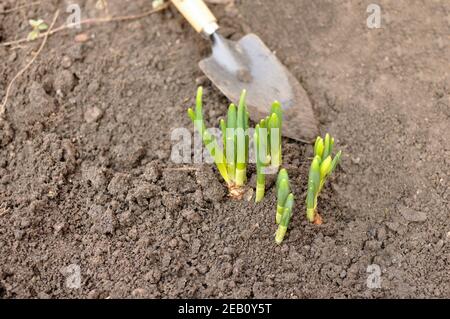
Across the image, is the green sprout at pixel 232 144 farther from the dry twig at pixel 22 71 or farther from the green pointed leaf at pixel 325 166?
the dry twig at pixel 22 71

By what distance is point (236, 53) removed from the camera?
8.17 ft

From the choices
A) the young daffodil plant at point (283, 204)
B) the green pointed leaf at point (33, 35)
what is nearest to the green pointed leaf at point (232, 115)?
the young daffodil plant at point (283, 204)


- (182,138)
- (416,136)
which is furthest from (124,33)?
(416,136)

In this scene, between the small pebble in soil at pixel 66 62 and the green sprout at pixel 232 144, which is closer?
the green sprout at pixel 232 144

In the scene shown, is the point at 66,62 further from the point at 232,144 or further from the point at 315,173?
the point at 315,173

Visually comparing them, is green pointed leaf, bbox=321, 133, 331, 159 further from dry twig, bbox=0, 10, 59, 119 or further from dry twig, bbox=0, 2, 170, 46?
dry twig, bbox=0, 10, 59, 119

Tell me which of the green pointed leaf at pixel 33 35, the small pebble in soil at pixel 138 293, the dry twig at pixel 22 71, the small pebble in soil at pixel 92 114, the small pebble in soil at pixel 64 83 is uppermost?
the green pointed leaf at pixel 33 35

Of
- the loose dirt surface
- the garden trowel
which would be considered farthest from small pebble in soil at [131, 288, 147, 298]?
the garden trowel

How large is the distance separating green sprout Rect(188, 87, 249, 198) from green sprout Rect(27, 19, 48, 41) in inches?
39.1

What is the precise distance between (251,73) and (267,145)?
568 mm

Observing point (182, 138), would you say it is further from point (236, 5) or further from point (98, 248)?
point (236, 5)

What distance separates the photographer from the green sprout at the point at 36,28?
2.59 m

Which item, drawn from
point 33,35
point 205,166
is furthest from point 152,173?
point 33,35

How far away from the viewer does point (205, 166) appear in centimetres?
221
